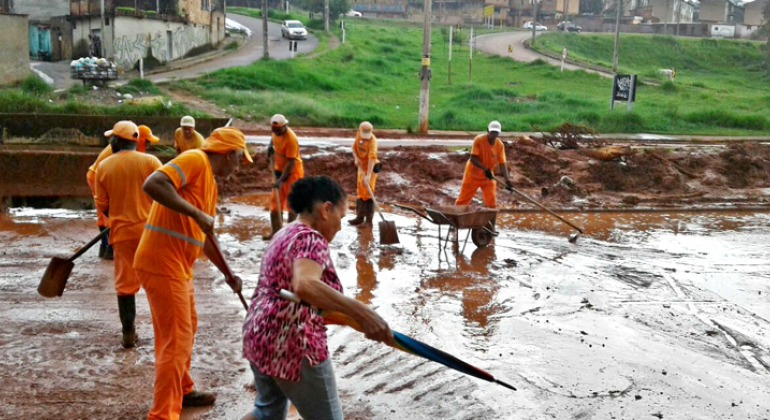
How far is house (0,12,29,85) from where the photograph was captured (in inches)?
1166

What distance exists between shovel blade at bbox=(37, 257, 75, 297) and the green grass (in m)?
18.0

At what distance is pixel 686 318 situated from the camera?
25.3 ft

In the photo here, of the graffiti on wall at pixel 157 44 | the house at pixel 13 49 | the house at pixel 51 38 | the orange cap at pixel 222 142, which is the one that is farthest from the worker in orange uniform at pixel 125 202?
the house at pixel 51 38

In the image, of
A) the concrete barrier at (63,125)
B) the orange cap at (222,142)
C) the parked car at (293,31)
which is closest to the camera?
the orange cap at (222,142)

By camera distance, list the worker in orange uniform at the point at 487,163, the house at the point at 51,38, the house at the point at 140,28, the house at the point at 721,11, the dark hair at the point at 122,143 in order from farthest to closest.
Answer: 1. the house at the point at 721,11
2. the house at the point at 51,38
3. the house at the point at 140,28
4. the worker in orange uniform at the point at 487,163
5. the dark hair at the point at 122,143

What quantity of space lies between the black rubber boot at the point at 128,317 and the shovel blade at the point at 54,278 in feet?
1.62

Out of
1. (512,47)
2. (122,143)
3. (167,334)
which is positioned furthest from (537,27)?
(167,334)

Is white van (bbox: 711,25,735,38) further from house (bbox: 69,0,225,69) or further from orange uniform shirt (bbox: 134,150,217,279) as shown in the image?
orange uniform shirt (bbox: 134,150,217,279)

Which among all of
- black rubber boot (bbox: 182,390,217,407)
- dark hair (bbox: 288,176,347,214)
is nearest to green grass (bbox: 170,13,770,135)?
black rubber boot (bbox: 182,390,217,407)

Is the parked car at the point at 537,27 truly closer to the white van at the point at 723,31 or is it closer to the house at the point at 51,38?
the white van at the point at 723,31

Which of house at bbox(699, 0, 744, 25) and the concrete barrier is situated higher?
house at bbox(699, 0, 744, 25)

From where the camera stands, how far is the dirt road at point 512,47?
167 feet

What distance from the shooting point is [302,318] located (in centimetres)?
342

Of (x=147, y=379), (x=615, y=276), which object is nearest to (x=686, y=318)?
(x=615, y=276)
